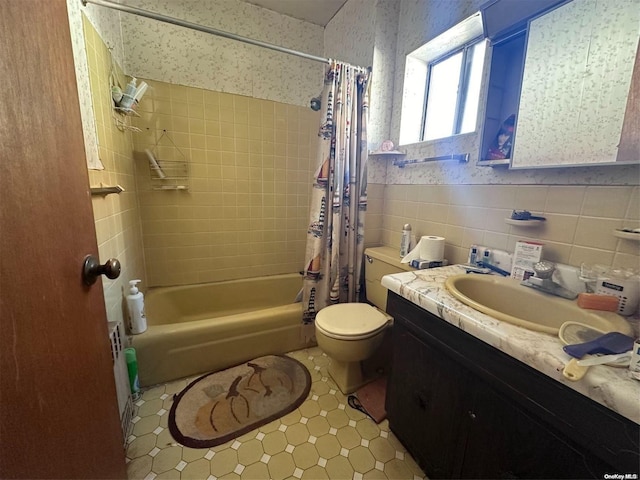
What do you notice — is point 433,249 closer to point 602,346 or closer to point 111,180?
point 602,346

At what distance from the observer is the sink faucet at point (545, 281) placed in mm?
942

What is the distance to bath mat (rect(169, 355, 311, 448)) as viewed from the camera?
130 centimetres

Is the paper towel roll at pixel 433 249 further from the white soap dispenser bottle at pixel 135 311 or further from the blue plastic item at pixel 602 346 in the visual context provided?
the white soap dispenser bottle at pixel 135 311

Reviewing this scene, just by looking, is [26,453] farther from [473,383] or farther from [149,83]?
[149,83]

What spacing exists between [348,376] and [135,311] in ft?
4.21

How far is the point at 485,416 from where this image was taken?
798mm

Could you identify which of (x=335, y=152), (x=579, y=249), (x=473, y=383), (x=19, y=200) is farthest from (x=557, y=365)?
(x=335, y=152)

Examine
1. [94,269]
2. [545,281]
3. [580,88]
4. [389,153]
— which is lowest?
[545,281]

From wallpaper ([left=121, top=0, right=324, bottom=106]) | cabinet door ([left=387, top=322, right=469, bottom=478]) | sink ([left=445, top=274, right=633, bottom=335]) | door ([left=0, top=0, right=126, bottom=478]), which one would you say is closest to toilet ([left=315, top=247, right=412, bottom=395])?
cabinet door ([left=387, top=322, right=469, bottom=478])

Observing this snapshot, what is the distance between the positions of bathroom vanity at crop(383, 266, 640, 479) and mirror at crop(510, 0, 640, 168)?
63 centimetres

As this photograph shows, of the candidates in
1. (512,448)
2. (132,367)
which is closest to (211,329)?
(132,367)

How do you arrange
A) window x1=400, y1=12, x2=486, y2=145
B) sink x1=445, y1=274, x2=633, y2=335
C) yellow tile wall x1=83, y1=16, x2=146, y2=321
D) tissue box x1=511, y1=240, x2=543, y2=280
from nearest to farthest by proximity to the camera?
1. sink x1=445, y1=274, x2=633, y2=335
2. tissue box x1=511, y1=240, x2=543, y2=280
3. yellow tile wall x1=83, y1=16, x2=146, y2=321
4. window x1=400, y1=12, x2=486, y2=145

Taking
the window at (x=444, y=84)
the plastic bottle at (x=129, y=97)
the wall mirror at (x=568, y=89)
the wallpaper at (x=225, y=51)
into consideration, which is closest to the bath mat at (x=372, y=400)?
the wall mirror at (x=568, y=89)

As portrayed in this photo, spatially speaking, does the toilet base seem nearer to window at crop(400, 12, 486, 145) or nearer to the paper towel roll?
the paper towel roll
